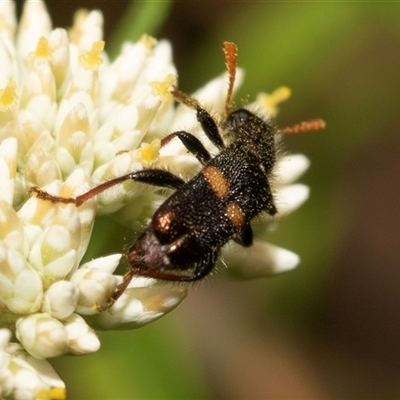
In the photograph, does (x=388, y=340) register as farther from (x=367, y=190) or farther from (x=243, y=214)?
(x=243, y=214)

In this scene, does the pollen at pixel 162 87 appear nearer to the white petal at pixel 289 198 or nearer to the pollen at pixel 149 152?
the pollen at pixel 149 152

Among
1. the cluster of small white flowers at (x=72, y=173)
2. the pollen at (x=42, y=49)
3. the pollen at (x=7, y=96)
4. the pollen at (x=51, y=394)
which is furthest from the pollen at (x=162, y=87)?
the pollen at (x=51, y=394)

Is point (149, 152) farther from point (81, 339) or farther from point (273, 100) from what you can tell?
point (273, 100)

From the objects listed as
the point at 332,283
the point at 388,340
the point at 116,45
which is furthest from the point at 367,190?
the point at 116,45

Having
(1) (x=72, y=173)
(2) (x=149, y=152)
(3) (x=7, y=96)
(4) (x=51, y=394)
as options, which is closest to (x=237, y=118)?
(2) (x=149, y=152)

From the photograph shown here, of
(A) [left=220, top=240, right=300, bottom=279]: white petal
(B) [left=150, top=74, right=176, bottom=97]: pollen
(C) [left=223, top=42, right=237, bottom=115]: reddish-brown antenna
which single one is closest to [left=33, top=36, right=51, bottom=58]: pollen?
(B) [left=150, top=74, right=176, bottom=97]: pollen
